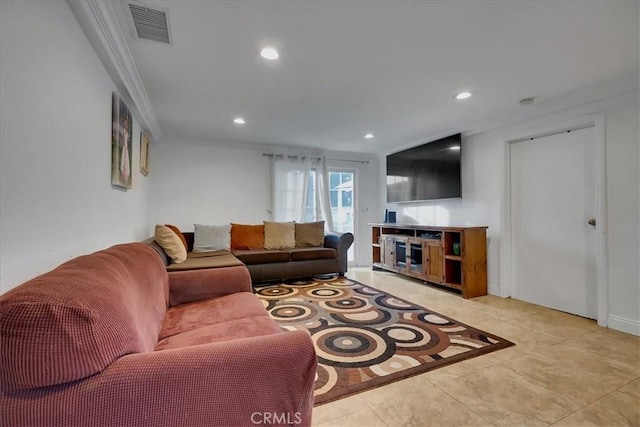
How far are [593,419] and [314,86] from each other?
2.83 m

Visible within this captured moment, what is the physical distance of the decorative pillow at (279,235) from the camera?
4.32 m

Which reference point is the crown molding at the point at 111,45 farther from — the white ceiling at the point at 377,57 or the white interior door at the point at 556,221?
the white interior door at the point at 556,221

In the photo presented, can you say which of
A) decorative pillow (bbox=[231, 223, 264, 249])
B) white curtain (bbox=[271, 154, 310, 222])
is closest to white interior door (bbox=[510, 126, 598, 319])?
white curtain (bbox=[271, 154, 310, 222])

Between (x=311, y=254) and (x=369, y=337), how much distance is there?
6.53ft

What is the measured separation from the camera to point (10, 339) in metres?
0.57

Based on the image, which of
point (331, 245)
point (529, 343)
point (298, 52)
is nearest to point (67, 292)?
point (298, 52)

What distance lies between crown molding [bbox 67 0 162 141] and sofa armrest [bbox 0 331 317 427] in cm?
166

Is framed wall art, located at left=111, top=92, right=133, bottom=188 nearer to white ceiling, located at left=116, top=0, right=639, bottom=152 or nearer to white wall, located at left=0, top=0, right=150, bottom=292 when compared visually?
white wall, located at left=0, top=0, right=150, bottom=292

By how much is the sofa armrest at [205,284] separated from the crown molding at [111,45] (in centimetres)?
147

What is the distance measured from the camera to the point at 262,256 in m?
3.83

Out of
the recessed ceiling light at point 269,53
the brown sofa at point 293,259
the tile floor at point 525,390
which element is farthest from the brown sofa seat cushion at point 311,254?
the recessed ceiling light at point 269,53

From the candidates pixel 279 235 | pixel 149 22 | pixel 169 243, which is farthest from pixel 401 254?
pixel 149 22

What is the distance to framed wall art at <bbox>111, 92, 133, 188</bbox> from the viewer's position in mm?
2113

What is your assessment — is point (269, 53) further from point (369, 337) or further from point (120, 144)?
point (369, 337)
